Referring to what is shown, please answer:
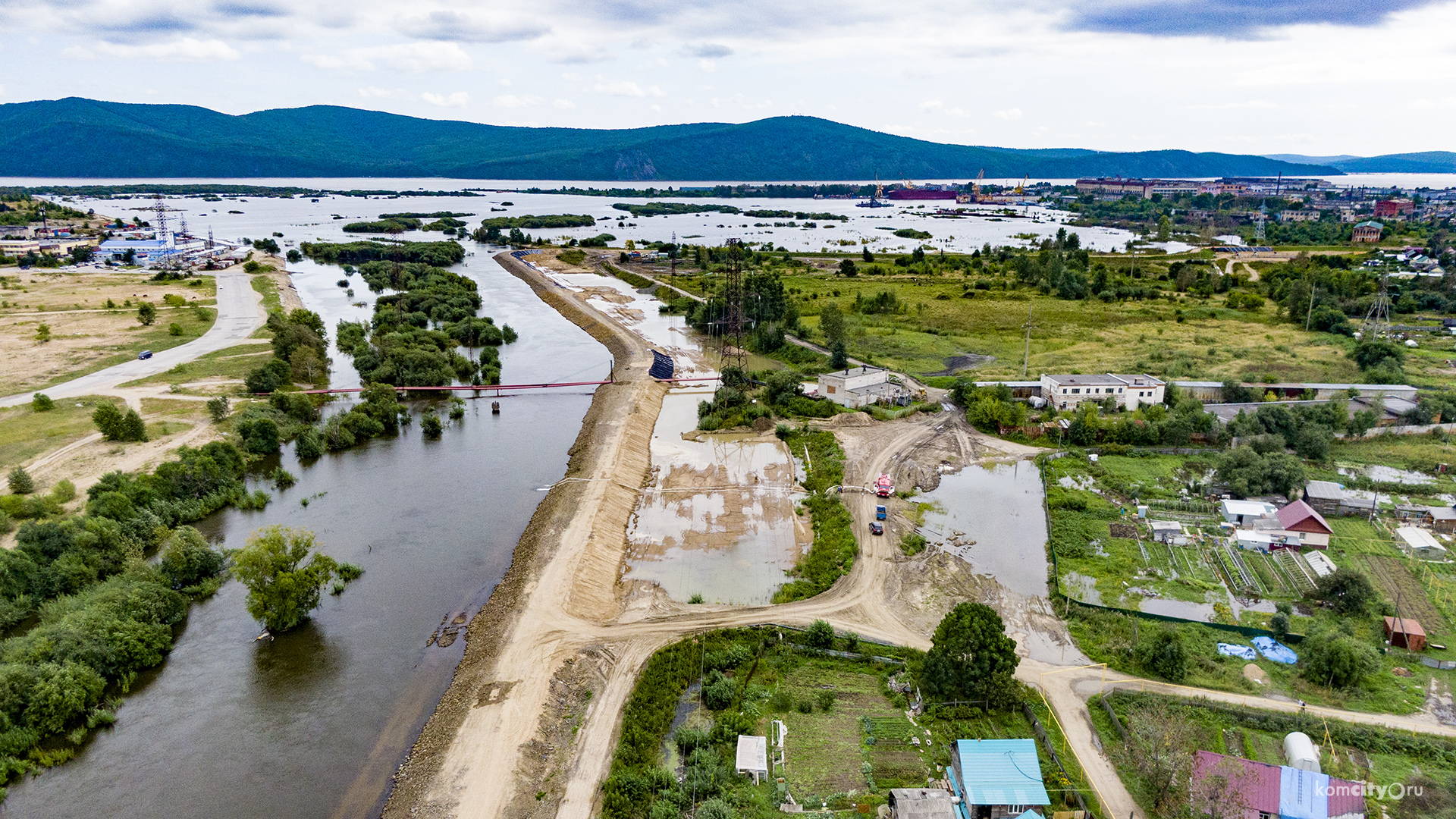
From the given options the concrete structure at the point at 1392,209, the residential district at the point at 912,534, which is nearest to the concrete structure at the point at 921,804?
the residential district at the point at 912,534

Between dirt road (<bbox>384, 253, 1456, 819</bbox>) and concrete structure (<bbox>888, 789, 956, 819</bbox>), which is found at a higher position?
concrete structure (<bbox>888, 789, 956, 819</bbox>)

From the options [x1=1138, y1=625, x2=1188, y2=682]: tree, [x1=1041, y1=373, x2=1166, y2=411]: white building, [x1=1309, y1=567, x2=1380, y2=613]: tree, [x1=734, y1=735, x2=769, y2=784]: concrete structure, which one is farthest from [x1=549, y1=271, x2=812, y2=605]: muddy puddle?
[x1=1309, y1=567, x2=1380, y2=613]: tree

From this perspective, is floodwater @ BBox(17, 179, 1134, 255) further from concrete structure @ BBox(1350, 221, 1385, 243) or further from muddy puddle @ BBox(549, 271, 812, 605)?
muddy puddle @ BBox(549, 271, 812, 605)

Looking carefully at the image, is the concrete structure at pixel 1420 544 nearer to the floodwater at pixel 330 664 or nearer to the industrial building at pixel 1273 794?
the industrial building at pixel 1273 794

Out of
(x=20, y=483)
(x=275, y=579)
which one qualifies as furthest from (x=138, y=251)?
(x=275, y=579)

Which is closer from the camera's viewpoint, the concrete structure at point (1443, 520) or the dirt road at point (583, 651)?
the dirt road at point (583, 651)

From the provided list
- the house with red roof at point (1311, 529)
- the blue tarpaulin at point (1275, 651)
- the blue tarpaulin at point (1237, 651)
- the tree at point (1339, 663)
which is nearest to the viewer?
the tree at point (1339, 663)

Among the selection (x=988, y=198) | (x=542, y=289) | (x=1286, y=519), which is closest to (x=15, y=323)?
(x=542, y=289)
